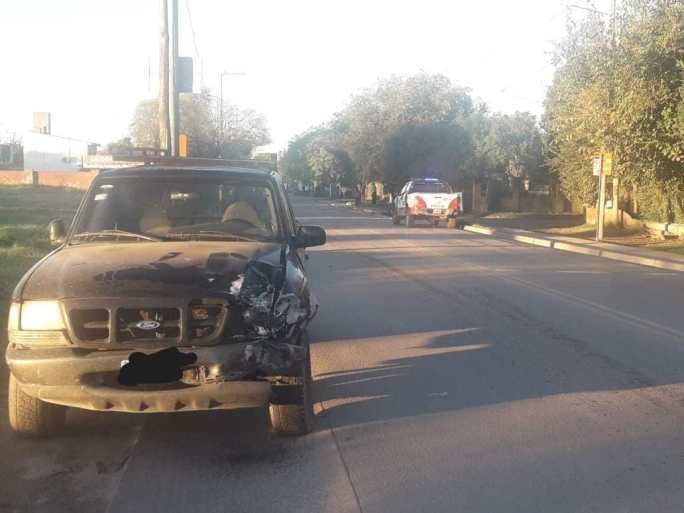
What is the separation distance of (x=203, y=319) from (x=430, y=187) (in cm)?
2901

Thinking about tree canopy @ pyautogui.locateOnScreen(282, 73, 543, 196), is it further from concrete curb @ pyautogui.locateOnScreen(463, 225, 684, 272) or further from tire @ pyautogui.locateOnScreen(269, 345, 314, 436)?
tire @ pyautogui.locateOnScreen(269, 345, 314, 436)

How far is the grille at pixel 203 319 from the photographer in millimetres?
5344

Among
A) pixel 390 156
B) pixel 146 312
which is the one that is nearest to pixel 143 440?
pixel 146 312

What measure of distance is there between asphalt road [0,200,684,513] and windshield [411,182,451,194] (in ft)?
74.7

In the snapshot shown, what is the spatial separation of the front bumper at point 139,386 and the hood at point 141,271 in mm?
370

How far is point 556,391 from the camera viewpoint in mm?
7367

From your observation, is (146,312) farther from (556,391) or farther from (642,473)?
(556,391)

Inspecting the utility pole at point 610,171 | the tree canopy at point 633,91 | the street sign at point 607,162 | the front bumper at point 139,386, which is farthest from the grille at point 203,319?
the street sign at point 607,162

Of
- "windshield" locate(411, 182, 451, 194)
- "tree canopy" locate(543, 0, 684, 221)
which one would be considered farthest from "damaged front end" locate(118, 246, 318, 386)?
"windshield" locate(411, 182, 451, 194)

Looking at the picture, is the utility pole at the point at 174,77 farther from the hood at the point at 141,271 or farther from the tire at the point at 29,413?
the tire at the point at 29,413

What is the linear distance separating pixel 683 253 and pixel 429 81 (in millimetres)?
31271

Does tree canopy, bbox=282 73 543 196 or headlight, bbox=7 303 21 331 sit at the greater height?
tree canopy, bbox=282 73 543 196

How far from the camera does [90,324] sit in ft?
17.5

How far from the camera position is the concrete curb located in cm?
1997
